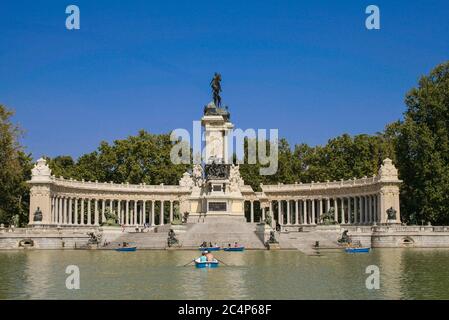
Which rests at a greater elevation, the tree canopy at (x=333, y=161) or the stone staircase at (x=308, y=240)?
the tree canopy at (x=333, y=161)

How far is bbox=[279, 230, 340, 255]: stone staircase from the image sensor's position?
61.3m

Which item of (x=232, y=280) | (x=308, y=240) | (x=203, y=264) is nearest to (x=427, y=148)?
(x=308, y=240)

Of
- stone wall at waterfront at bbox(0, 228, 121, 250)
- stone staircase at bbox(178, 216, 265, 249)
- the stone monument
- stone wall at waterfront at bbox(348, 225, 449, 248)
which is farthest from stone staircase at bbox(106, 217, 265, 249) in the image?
stone wall at waterfront at bbox(348, 225, 449, 248)

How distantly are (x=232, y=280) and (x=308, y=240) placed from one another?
3513 cm

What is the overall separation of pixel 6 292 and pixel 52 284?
302 cm

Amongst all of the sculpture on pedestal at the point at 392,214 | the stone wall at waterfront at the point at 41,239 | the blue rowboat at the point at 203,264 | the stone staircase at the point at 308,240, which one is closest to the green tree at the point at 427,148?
the sculpture on pedestal at the point at 392,214

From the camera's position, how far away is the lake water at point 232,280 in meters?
25.8

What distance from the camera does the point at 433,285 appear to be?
28672mm

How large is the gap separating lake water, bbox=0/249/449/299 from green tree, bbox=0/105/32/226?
144ft

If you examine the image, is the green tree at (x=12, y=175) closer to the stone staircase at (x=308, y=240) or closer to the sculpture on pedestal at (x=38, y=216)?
the sculpture on pedestal at (x=38, y=216)

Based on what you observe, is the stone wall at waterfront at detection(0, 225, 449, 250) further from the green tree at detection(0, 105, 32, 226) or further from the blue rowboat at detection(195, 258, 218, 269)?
the blue rowboat at detection(195, 258, 218, 269)

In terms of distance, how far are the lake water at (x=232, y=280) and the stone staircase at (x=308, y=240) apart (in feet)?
59.5
